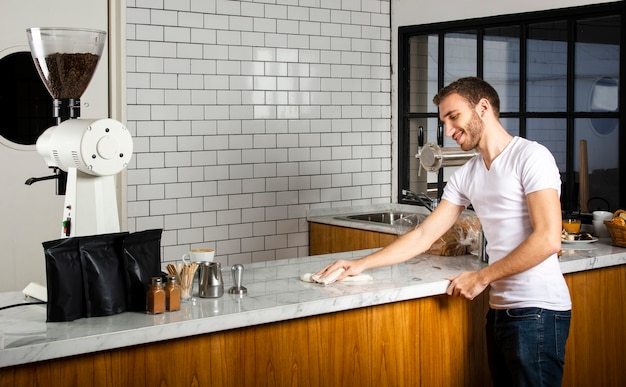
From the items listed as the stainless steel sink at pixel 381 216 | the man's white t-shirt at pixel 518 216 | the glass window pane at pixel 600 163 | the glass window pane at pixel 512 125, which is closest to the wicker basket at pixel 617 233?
the glass window pane at pixel 600 163

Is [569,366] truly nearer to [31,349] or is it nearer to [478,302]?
[478,302]

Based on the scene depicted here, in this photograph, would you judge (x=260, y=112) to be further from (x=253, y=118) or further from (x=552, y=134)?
(x=552, y=134)

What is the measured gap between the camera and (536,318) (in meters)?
3.04

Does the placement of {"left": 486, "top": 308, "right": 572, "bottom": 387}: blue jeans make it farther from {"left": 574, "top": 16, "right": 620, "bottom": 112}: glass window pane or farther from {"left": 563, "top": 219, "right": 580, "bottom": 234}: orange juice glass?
{"left": 574, "top": 16, "right": 620, "bottom": 112}: glass window pane

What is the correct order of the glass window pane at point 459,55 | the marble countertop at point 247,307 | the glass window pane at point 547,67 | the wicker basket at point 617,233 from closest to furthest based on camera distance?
the marble countertop at point 247,307
the wicker basket at point 617,233
the glass window pane at point 547,67
the glass window pane at point 459,55

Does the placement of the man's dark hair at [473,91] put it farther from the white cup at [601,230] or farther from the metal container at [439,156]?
the white cup at [601,230]

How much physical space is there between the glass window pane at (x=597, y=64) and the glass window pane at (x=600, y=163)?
0.40ft

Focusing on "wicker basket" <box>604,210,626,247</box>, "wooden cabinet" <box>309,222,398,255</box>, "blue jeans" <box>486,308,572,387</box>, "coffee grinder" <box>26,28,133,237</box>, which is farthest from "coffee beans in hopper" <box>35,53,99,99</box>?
"wicker basket" <box>604,210,626,247</box>

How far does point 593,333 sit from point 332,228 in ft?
7.02

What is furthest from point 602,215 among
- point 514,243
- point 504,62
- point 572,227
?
point 514,243

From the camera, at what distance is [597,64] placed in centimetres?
480

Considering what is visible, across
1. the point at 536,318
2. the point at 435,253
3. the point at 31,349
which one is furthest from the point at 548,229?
the point at 31,349

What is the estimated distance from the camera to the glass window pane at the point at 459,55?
5.62m

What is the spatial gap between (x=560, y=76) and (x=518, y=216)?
7.33 feet
